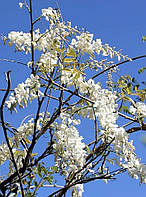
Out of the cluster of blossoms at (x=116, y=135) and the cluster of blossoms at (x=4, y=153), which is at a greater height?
the cluster of blossoms at (x=4, y=153)

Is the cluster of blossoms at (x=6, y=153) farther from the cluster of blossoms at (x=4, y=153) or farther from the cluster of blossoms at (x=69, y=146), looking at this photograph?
the cluster of blossoms at (x=69, y=146)

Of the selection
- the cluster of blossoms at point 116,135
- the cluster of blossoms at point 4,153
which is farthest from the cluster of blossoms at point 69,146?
the cluster of blossoms at point 4,153

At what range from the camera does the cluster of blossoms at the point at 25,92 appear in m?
1.97

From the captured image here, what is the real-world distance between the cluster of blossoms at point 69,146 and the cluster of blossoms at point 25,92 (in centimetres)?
23

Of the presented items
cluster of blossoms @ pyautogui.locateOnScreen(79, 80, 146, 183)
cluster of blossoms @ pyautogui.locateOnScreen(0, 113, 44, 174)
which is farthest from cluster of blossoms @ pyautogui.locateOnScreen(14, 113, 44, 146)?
cluster of blossoms @ pyautogui.locateOnScreen(79, 80, 146, 183)

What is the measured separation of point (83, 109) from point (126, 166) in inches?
15.2

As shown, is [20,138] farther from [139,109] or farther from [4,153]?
[139,109]


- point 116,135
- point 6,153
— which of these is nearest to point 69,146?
point 116,135

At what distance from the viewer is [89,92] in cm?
211

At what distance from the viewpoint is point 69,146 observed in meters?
2.05

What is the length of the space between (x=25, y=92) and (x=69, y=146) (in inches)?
14.3

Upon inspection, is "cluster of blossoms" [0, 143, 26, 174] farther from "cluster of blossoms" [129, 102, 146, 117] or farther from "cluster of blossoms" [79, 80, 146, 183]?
"cluster of blossoms" [129, 102, 146, 117]

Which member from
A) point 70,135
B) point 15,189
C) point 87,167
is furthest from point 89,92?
point 15,189

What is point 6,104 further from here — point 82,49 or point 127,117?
point 127,117
